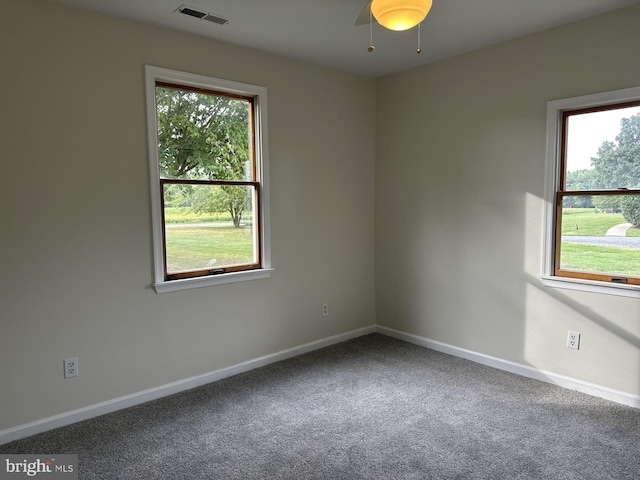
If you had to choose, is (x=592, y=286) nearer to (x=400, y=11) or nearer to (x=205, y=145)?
(x=400, y=11)

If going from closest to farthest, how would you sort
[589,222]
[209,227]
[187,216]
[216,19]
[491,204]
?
[216,19] < [589,222] < [187,216] < [209,227] < [491,204]

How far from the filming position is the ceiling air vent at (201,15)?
280 centimetres

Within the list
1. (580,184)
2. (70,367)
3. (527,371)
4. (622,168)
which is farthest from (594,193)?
(70,367)

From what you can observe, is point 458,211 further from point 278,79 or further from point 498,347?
point 278,79

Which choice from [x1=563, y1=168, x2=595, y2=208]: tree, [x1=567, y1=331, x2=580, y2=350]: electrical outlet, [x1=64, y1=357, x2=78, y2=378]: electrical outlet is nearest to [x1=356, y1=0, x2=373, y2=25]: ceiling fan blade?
[x1=563, y1=168, x2=595, y2=208]: tree

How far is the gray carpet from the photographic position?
2322mm

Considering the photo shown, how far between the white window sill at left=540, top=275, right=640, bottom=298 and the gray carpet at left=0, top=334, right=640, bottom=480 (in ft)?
2.50

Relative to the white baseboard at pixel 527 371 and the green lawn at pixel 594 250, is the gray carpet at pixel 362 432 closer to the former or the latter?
the white baseboard at pixel 527 371

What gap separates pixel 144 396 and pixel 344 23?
299 centimetres

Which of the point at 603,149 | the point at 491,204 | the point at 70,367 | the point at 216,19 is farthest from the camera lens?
the point at 491,204

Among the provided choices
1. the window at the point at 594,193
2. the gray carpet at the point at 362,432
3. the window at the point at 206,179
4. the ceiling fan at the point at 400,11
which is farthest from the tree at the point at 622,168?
→ the window at the point at 206,179

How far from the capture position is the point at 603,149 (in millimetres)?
3074

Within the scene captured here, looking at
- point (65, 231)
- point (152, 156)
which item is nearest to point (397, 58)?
point (152, 156)

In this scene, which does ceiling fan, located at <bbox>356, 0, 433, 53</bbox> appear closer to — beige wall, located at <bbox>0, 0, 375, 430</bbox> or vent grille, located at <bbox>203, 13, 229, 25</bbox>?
vent grille, located at <bbox>203, 13, 229, 25</bbox>
